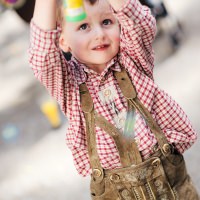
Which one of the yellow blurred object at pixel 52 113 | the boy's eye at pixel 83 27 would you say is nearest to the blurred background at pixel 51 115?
the yellow blurred object at pixel 52 113

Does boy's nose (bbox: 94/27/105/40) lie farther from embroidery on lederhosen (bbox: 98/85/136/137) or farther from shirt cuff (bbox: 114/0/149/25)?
→ embroidery on lederhosen (bbox: 98/85/136/137)

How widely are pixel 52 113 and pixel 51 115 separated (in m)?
0.02

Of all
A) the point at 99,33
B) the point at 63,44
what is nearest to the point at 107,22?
the point at 99,33

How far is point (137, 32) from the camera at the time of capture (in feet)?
6.02

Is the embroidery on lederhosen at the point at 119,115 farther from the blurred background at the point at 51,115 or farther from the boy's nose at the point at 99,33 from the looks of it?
the blurred background at the point at 51,115

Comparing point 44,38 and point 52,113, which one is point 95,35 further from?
point 52,113

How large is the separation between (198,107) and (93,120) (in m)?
2.16

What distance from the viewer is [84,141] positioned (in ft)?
6.56

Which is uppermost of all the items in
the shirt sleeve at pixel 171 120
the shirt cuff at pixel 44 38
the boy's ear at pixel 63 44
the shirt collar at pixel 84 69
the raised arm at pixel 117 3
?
the raised arm at pixel 117 3

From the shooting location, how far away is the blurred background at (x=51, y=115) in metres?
3.47

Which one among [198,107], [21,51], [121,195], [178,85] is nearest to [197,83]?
[178,85]

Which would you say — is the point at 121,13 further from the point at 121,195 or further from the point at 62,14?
the point at 121,195

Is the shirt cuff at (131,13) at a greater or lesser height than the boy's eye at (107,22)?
greater

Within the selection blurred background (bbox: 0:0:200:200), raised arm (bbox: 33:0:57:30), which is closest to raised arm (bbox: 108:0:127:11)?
raised arm (bbox: 33:0:57:30)
